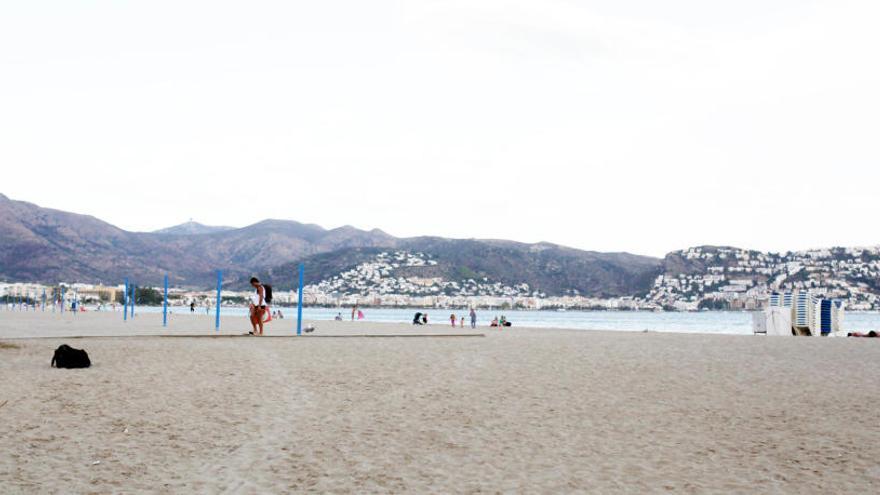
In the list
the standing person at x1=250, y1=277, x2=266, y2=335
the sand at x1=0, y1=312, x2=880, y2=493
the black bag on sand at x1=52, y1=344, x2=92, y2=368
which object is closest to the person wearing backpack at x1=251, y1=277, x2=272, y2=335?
the standing person at x1=250, y1=277, x2=266, y2=335

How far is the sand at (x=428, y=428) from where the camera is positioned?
5.63 meters

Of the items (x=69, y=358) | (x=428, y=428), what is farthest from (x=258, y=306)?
(x=428, y=428)

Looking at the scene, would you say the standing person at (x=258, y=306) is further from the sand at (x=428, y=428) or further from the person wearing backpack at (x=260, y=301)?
the sand at (x=428, y=428)

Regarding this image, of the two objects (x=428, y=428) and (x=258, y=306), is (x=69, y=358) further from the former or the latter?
(x=258, y=306)

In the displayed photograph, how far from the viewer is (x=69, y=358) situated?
12.9m

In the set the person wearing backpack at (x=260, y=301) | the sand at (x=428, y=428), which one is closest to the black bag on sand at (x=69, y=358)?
the sand at (x=428, y=428)

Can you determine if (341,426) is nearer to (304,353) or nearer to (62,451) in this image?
(62,451)

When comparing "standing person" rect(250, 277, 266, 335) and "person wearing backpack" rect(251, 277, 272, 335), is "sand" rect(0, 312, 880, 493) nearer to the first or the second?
"person wearing backpack" rect(251, 277, 272, 335)

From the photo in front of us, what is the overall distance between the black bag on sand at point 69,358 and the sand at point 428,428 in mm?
224

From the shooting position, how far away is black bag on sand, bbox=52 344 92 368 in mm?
12797

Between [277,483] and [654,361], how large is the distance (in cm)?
1289

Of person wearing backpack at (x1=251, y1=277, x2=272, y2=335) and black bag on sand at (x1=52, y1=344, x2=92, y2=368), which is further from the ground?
person wearing backpack at (x1=251, y1=277, x2=272, y2=335)

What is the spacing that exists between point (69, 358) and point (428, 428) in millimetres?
7703

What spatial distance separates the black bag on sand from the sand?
0.73 feet
